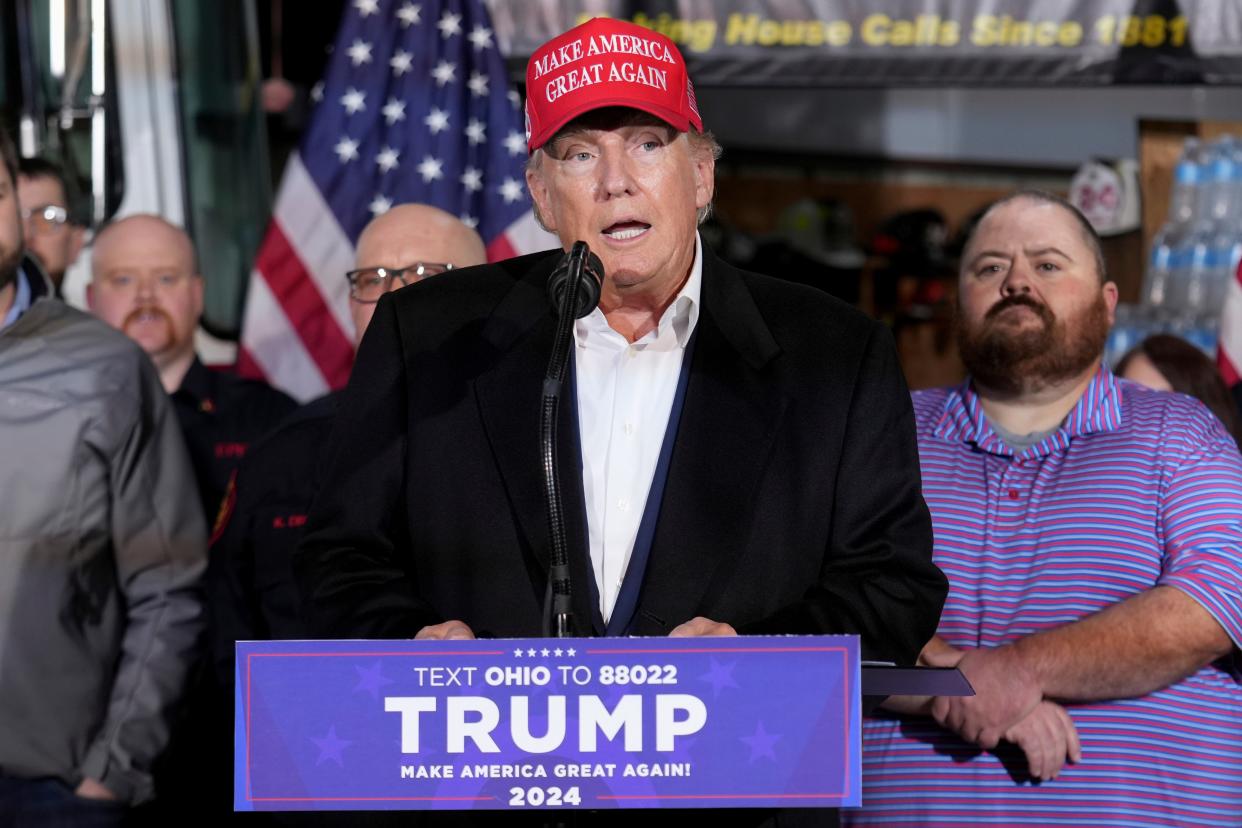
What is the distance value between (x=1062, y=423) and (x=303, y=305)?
112 inches

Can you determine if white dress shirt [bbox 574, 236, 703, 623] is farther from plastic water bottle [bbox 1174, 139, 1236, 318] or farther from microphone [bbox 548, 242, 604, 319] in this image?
plastic water bottle [bbox 1174, 139, 1236, 318]

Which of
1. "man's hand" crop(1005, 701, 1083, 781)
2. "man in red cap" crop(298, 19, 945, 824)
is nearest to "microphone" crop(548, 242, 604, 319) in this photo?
"man in red cap" crop(298, 19, 945, 824)

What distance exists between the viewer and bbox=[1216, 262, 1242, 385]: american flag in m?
5.09

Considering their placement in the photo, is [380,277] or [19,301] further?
[380,277]

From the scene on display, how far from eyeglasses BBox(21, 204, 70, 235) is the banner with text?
1.70 metres

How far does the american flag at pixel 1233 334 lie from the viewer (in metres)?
5.09

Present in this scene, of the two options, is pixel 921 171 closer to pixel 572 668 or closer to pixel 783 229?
pixel 783 229

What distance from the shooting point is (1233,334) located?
201 inches

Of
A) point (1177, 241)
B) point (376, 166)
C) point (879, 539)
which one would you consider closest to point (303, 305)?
point (376, 166)

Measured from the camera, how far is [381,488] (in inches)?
84.7

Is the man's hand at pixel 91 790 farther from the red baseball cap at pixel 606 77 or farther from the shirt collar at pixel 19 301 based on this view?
the red baseball cap at pixel 606 77

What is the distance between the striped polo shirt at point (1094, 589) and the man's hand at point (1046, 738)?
52 mm

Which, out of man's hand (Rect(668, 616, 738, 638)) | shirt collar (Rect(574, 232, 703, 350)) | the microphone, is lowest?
man's hand (Rect(668, 616, 738, 638))

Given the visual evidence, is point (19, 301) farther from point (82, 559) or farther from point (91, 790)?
point (91, 790)
